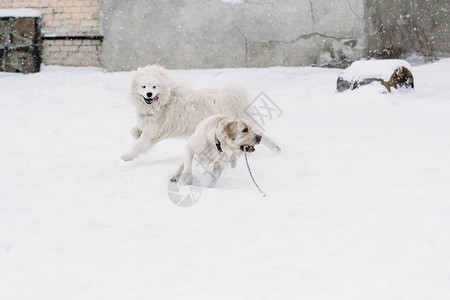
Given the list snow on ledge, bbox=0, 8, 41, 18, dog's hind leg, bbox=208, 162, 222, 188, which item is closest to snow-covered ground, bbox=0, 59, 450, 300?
dog's hind leg, bbox=208, 162, 222, 188

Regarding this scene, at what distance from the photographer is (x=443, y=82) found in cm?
649

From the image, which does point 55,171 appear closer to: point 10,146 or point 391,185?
point 10,146

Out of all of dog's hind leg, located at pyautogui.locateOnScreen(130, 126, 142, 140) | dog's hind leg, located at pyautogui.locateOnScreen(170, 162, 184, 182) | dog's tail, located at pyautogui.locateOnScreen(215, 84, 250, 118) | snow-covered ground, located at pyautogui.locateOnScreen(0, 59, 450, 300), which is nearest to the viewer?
snow-covered ground, located at pyautogui.locateOnScreen(0, 59, 450, 300)

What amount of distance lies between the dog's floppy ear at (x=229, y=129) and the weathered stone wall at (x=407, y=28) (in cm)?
500

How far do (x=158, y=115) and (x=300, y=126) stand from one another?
1.47m

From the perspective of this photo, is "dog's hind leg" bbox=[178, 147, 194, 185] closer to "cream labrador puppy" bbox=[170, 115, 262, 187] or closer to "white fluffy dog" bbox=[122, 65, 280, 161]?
"cream labrador puppy" bbox=[170, 115, 262, 187]

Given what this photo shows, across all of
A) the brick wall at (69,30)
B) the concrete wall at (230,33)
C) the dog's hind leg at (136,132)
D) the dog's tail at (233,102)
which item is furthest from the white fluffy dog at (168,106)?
the brick wall at (69,30)

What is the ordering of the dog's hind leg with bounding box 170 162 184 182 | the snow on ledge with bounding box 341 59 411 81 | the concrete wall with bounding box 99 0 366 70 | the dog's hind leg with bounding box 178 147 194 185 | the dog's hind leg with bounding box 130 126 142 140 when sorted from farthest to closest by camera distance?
the concrete wall with bounding box 99 0 366 70 → the snow on ledge with bounding box 341 59 411 81 → the dog's hind leg with bounding box 130 126 142 140 → the dog's hind leg with bounding box 170 162 184 182 → the dog's hind leg with bounding box 178 147 194 185

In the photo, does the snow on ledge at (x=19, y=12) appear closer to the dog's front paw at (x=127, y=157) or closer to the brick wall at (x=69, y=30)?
the brick wall at (x=69, y=30)

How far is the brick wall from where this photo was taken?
7945 millimetres

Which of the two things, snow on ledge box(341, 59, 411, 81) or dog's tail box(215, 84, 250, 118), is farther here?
snow on ledge box(341, 59, 411, 81)

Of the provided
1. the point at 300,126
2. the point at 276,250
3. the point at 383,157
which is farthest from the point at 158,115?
the point at 276,250

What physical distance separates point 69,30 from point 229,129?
18.0 ft

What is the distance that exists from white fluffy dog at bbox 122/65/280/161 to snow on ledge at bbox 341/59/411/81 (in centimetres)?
234
